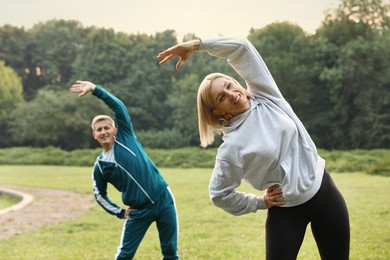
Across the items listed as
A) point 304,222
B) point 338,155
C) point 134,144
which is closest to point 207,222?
point 134,144

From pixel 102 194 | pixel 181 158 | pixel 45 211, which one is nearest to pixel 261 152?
pixel 102 194

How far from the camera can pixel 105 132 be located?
12.6 ft

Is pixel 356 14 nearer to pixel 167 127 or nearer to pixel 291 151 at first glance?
pixel 167 127

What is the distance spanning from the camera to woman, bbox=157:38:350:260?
7.55 ft

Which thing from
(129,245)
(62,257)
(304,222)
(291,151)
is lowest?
(62,257)

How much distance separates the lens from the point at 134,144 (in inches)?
154

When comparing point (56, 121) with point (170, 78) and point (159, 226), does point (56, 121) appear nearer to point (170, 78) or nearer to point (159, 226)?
point (170, 78)

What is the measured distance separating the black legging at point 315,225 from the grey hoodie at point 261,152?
0.05 metres

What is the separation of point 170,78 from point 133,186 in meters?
22.7

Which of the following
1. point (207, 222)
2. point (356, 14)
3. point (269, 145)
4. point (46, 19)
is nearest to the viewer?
point (269, 145)

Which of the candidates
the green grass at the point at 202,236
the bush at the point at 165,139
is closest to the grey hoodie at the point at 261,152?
the green grass at the point at 202,236

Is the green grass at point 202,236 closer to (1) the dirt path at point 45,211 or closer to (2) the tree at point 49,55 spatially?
(1) the dirt path at point 45,211

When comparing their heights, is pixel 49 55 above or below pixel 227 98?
above

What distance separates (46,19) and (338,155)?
18153 mm
